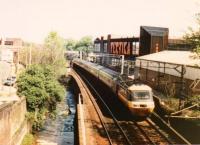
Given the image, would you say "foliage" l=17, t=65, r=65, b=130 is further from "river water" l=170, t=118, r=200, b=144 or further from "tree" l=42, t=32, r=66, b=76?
"tree" l=42, t=32, r=66, b=76

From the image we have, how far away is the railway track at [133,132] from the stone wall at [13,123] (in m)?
6.60

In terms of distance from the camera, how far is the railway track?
1945cm

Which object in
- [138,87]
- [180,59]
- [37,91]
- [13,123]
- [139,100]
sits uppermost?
[180,59]

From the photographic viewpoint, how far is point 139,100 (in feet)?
74.4

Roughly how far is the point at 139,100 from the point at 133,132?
2.59 metres

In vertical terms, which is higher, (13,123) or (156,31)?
(156,31)

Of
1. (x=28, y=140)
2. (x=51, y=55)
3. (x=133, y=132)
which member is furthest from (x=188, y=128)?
(x=51, y=55)

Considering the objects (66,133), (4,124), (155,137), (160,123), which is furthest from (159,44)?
(4,124)

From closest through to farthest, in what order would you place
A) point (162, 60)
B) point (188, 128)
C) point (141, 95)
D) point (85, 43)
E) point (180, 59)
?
point (141, 95), point (188, 128), point (180, 59), point (162, 60), point (85, 43)

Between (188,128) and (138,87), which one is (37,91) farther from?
(188,128)

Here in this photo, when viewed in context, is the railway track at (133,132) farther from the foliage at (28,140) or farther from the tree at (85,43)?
the tree at (85,43)

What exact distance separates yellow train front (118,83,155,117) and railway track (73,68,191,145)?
992 mm

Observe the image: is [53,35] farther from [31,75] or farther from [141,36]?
[31,75]

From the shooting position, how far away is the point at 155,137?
20172 mm
